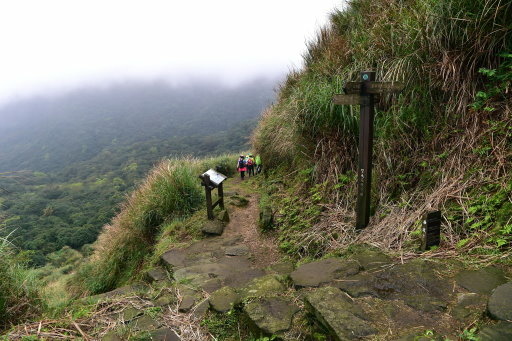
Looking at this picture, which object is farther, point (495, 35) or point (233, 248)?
point (233, 248)

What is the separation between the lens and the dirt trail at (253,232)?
5090mm

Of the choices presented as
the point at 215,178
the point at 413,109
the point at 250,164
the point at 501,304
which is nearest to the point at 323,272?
the point at 501,304

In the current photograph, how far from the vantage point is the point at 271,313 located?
2.36 meters

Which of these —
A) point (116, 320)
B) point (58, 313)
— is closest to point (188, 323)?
point (116, 320)

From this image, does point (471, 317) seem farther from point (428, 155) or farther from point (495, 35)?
point (495, 35)

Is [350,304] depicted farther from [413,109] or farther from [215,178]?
[215,178]

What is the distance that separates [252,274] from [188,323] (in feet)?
5.76

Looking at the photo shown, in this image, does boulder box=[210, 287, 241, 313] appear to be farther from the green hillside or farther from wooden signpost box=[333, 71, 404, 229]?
wooden signpost box=[333, 71, 404, 229]

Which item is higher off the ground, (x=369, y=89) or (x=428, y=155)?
(x=369, y=89)

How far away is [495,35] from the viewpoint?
3.39 meters

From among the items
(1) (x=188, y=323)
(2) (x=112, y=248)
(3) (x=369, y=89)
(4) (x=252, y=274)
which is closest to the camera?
(1) (x=188, y=323)

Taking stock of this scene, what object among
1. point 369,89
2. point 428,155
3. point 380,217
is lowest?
point 380,217

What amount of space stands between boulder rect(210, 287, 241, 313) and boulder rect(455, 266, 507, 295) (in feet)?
5.92

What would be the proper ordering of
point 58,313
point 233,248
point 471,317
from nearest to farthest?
1. point 471,317
2. point 58,313
3. point 233,248
